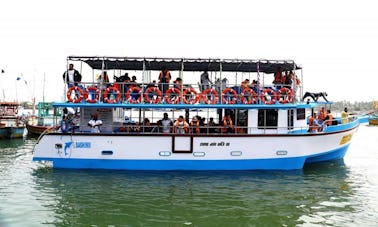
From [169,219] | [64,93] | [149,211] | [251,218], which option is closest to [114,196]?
[149,211]

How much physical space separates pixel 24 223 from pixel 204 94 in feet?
28.7

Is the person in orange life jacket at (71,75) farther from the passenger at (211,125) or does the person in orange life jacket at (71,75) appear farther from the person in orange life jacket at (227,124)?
the person in orange life jacket at (227,124)

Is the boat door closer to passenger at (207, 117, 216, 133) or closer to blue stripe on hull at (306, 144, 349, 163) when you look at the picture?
passenger at (207, 117, 216, 133)

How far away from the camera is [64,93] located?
1499 cm

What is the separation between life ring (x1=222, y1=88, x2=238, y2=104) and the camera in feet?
50.3

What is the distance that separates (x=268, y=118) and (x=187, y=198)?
650 cm

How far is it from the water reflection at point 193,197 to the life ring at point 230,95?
3083 mm

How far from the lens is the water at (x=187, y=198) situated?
30.2 feet

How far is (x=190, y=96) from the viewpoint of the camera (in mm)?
15297

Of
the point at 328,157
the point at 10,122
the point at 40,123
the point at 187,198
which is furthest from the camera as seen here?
the point at 40,123

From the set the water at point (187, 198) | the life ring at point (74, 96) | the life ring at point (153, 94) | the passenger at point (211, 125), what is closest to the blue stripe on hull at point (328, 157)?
the water at point (187, 198)

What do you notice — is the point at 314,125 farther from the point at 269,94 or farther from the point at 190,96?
the point at 190,96

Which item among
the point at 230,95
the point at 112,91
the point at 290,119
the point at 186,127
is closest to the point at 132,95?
the point at 112,91

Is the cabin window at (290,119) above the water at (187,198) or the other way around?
above
